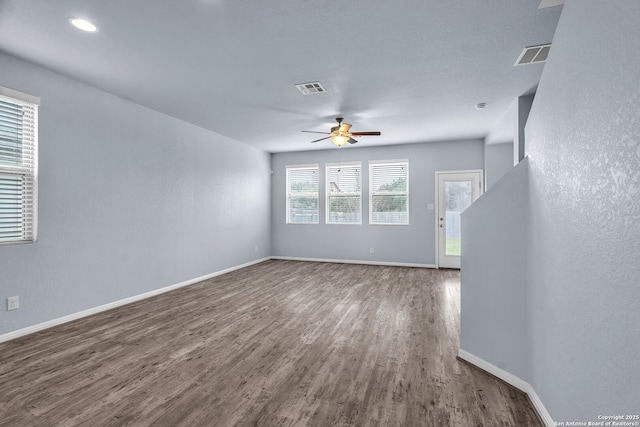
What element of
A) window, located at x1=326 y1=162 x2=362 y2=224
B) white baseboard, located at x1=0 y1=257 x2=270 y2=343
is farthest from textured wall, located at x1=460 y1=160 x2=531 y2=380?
window, located at x1=326 y1=162 x2=362 y2=224

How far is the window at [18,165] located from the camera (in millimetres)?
3037

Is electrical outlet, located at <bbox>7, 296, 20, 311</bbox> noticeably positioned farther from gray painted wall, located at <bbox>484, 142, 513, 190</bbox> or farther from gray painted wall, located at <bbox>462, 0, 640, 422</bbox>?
gray painted wall, located at <bbox>484, 142, 513, 190</bbox>

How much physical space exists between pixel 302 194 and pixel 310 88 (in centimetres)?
424

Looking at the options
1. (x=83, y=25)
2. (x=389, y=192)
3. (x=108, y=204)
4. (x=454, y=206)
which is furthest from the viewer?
(x=389, y=192)

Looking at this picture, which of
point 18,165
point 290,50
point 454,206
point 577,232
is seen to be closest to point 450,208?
point 454,206

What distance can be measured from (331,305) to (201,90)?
3244 millimetres

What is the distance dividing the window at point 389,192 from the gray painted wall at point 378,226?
0.12 metres

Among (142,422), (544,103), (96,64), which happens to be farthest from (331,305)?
(96,64)

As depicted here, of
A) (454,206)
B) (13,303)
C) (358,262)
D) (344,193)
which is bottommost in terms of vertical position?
(358,262)

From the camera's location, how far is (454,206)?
6703 mm

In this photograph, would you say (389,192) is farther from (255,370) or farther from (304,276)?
(255,370)

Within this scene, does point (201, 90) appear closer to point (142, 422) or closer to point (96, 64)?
point (96, 64)

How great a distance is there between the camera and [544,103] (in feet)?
6.74

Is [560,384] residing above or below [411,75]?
below
